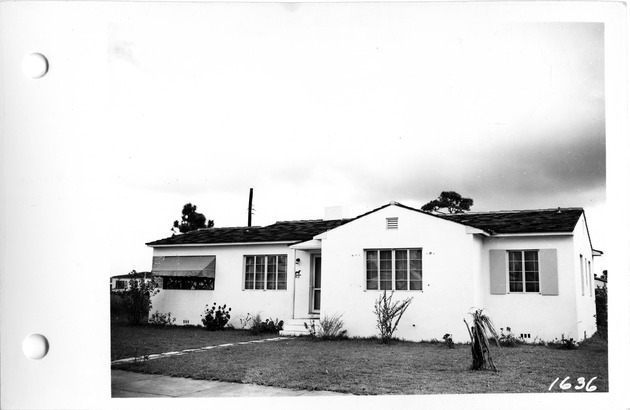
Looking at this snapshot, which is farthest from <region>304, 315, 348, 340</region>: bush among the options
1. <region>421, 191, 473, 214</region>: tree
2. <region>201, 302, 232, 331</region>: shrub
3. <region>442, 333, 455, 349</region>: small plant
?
<region>421, 191, 473, 214</region>: tree

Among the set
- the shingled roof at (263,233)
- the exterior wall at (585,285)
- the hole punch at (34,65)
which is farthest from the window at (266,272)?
the exterior wall at (585,285)

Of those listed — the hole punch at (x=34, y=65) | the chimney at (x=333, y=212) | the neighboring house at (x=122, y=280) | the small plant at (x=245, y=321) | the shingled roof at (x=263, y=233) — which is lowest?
the small plant at (x=245, y=321)

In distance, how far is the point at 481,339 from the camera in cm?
382

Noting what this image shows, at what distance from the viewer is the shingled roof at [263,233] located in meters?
3.89

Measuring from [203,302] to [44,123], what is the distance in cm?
172

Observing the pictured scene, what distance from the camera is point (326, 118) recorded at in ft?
11.9

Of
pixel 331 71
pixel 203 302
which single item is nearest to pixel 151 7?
pixel 331 71

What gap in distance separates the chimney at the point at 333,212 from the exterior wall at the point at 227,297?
1.70 feet

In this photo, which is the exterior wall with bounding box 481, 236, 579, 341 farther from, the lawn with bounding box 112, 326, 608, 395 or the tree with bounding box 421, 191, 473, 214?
the tree with bounding box 421, 191, 473, 214

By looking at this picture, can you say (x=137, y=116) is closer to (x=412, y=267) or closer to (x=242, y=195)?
(x=242, y=195)

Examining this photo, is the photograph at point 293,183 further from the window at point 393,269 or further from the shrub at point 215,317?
the window at point 393,269

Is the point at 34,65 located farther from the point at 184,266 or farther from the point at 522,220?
the point at 522,220

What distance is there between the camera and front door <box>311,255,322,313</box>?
162 inches

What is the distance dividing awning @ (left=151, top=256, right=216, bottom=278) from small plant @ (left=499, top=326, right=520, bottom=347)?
2.26 metres
